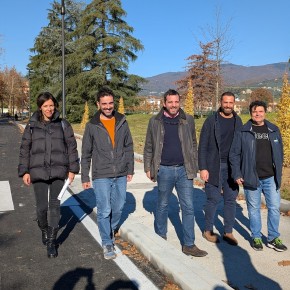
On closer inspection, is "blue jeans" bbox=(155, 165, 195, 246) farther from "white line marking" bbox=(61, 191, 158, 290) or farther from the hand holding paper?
the hand holding paper

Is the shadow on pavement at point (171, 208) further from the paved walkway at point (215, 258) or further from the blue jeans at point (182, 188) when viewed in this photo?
the blue jeans at point (182, 188)

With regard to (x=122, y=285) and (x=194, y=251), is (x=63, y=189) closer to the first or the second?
(x=122, y=285)

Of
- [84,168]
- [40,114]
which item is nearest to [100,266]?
[84,168]

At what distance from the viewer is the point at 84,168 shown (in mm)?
4477

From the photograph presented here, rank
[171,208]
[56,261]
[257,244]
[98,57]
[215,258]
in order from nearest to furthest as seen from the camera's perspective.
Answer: [56,261], [215,258], [257,244], [171,208], [98,57]

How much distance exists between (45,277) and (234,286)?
189 cm

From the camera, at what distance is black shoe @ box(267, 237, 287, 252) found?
4.57 metres

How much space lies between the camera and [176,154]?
14.6 feet

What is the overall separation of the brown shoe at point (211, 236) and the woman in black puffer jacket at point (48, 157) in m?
1.95

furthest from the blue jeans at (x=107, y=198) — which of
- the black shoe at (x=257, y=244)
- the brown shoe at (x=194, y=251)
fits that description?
the black shoe at (x=257, y=244)

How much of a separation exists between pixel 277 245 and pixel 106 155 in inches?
92.9

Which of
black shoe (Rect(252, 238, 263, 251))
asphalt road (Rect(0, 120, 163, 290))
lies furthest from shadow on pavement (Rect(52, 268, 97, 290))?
black shoe (Rect(252, 238, 263, 251))

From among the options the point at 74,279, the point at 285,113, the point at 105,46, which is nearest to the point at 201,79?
the point at 105,46

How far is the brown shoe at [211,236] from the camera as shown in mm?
4926
